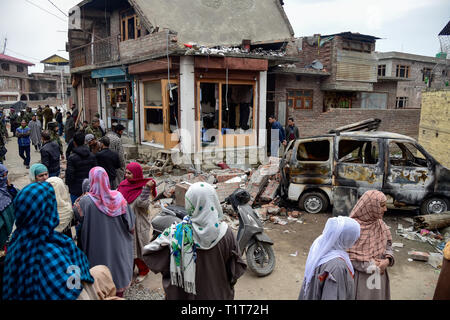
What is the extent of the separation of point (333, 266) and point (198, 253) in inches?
38.9

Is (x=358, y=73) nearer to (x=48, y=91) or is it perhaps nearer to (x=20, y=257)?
(x=20, y=257)

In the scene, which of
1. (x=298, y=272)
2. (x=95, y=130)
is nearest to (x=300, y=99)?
(x=95, y=130)

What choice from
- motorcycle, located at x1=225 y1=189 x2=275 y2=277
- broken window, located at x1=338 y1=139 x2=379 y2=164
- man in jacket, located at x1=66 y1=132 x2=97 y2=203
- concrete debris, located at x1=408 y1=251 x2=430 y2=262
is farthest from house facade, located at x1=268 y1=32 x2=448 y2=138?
motorcycle, located at x1=225 y1=189 x2=275 y2=277

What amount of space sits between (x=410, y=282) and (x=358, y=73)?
1318 centimetres

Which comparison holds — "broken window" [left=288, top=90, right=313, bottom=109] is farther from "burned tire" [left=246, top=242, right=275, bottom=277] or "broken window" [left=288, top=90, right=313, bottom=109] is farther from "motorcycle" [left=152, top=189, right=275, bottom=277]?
"burned tire" [left=246, top=242, right=275, bottom=277]

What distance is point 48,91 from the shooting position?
46000 millimetres

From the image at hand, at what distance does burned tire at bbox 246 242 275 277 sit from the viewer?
4.57 meters

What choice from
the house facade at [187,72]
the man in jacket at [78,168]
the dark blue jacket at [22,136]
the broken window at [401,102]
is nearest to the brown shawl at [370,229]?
the man in jacket at [78,168]

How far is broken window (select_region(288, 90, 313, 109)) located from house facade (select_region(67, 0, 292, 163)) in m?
2.45

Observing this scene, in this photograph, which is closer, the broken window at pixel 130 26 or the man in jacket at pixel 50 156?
the man in jacket at pixel 50 156

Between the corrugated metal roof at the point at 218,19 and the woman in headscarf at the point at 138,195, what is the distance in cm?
849

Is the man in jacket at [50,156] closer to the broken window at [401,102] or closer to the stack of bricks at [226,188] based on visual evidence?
the stack of bricks at [226,188]

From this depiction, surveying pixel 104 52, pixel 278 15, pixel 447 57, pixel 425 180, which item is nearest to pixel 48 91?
pixel 104 52

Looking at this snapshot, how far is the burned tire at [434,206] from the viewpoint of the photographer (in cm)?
644
